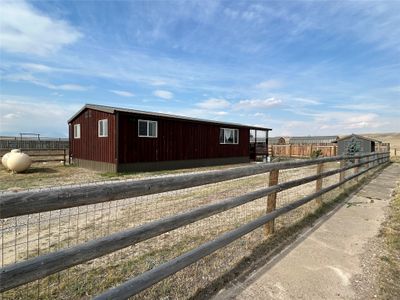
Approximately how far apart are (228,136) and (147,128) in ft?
23.7

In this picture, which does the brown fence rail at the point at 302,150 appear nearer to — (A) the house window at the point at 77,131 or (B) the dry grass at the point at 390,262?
(A) the house window at the point at 77,131

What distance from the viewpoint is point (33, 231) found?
4.62 m

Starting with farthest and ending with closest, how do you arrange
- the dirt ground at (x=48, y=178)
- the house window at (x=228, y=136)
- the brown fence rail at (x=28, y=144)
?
the brown fence rail at (x=28, y=144)
the house window at (x=228, y=136)
the dirt ground at (x=48, y=178)

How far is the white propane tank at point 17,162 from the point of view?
466 inches

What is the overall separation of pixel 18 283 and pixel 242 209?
4554 mm

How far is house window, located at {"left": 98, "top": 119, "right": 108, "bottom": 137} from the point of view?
536 inches

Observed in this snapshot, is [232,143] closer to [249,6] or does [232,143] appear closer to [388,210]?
[249,6]

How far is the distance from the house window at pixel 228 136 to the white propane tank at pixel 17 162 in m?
11.4

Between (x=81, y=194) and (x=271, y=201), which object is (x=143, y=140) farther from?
(x=81, y=194)

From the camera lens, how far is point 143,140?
13727 millimetres

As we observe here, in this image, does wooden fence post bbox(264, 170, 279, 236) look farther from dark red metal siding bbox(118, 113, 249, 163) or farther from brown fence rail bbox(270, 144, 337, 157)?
brown fence rail bbox(270, 144, 337, 157)

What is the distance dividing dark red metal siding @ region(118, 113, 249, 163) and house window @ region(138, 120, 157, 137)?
190mm

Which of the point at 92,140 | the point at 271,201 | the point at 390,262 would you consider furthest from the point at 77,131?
the point at 390,262

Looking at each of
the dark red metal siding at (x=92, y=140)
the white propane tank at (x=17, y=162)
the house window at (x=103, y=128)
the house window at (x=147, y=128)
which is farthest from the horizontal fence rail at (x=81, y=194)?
the white propane tank at (x=17, y=162)
